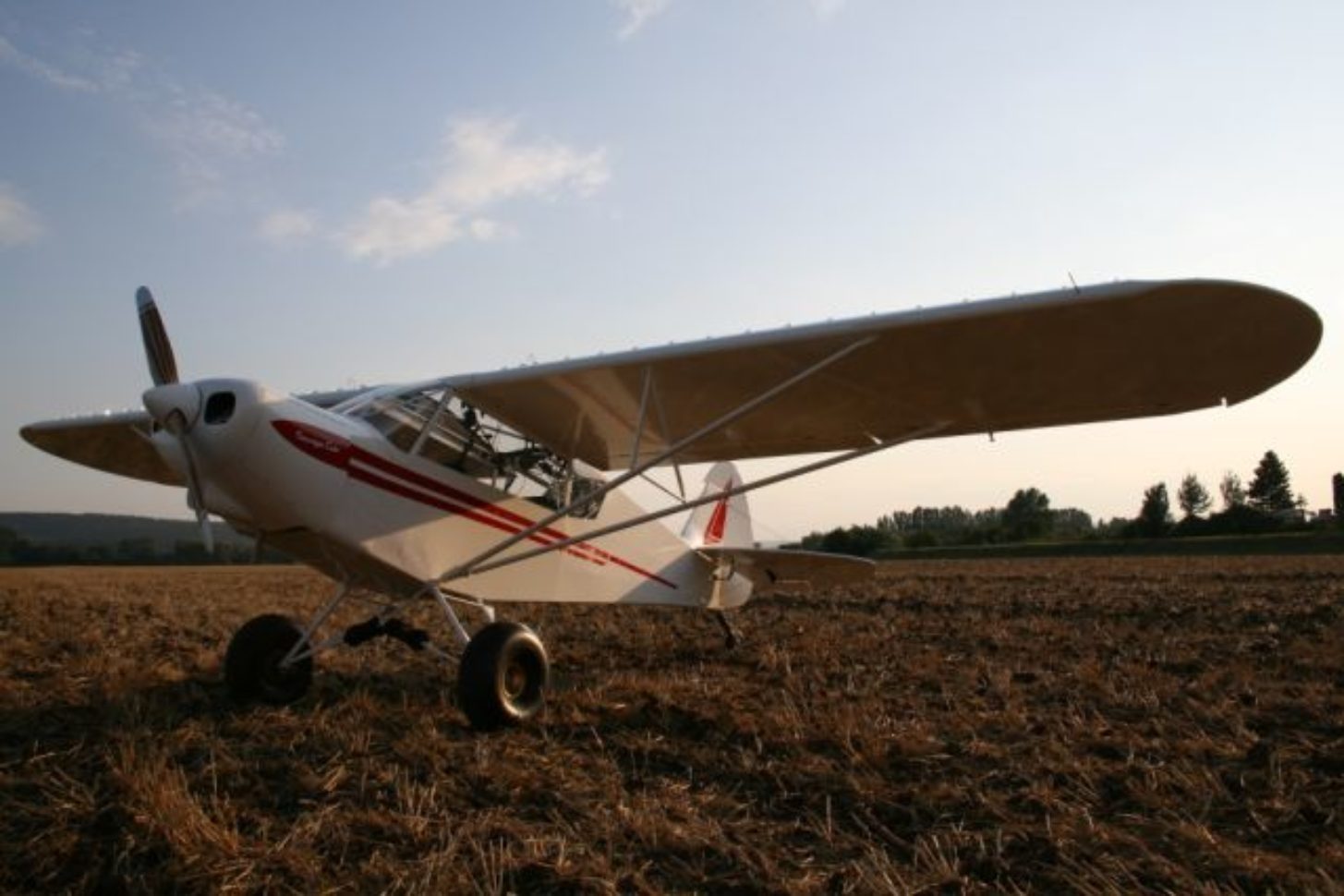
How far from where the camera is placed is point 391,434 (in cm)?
652

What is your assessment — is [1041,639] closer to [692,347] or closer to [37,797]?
[692,347]

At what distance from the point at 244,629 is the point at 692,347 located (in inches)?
143

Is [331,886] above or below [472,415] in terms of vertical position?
below

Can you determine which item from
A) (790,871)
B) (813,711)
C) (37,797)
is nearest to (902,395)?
(813,711)

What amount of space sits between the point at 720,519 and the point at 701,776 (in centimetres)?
702

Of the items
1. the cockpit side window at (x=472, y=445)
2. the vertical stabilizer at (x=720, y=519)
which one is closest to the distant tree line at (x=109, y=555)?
the vertical stabilizer at (x=720, y=519)

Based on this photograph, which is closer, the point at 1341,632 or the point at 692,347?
the point at 692,347

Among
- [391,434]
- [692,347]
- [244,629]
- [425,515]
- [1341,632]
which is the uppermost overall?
[692,347]

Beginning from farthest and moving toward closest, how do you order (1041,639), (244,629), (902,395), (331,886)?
1. (1041,639)
2. (902,395)
3. (244,629)
4. (331,886)

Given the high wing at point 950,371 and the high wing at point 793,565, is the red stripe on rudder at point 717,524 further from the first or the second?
the high wing at point 950,371

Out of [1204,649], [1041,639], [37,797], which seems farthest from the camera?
[1041,639]

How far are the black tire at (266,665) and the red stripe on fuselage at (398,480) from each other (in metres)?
1.28

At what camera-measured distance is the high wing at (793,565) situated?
32.2 feet

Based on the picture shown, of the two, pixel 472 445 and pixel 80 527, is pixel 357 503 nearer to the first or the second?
pixel 472 445
